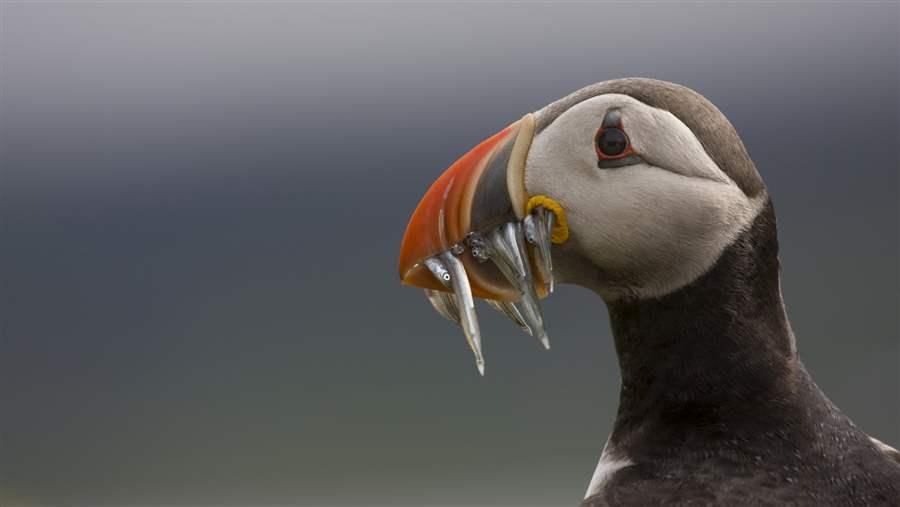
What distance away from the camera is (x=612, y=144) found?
4.15 feet

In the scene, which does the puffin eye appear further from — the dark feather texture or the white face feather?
the dark feather texture

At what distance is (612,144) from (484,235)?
0.16 meters

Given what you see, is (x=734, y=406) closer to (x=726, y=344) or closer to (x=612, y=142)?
(x=726, y=344)

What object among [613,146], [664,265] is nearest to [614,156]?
[613,146]

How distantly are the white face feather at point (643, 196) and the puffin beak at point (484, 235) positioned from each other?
0.02m

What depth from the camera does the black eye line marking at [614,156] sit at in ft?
4.14

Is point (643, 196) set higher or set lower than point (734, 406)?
higher

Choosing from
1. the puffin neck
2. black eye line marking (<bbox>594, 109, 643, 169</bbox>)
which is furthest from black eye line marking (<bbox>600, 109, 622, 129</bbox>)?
the puffin neck

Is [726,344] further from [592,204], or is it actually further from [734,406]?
[592,204]

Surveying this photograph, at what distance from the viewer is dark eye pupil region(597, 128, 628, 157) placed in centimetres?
126

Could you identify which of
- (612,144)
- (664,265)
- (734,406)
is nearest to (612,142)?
(612,144)

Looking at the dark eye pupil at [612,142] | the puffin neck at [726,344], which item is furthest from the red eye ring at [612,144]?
the puffin neck at [726,344]

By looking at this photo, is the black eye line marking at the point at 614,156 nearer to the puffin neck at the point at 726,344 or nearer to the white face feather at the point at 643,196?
the white face feather at the point at 643,196

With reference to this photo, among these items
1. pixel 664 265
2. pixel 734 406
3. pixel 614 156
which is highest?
pixel 614 156
